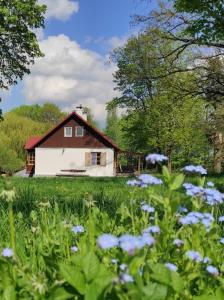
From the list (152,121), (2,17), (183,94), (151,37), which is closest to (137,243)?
(151,37)

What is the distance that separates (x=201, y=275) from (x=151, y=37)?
2044cm

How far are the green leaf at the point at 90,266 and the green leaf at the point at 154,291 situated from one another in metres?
0.22

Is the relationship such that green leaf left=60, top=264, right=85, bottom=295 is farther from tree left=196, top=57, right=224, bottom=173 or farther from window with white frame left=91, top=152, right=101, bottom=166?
window with white frame left=91, top=152, right=101, bottom=166

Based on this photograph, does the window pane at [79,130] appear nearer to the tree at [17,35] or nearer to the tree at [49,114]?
the tree at [17,35]

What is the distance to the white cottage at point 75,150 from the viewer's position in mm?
47594

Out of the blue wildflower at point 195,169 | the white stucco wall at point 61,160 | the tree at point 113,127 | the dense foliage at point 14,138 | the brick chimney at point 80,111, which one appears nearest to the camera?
the blue wildflower at point 195,169

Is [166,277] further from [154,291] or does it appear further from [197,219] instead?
[197,219]

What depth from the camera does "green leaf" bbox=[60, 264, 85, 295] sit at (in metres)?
1.91

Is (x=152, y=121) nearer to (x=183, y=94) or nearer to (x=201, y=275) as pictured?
(x=183, y=94)

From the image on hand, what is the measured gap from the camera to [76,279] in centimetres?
193

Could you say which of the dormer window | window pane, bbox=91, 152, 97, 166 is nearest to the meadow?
window pane, bbox=91, 152, 97, 166

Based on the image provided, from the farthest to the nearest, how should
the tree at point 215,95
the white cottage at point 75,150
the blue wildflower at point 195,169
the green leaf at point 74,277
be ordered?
the white cottage at point 75,150 < the tree at point 215,95 < the blue wildflower at point 195,169 < the green leaf at point 74,277

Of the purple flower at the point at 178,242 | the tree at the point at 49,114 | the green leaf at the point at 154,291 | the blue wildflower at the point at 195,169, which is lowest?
the green leaf at the point at 154,291

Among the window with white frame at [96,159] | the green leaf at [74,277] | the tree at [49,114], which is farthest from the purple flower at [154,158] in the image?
the tree at [49,114]
